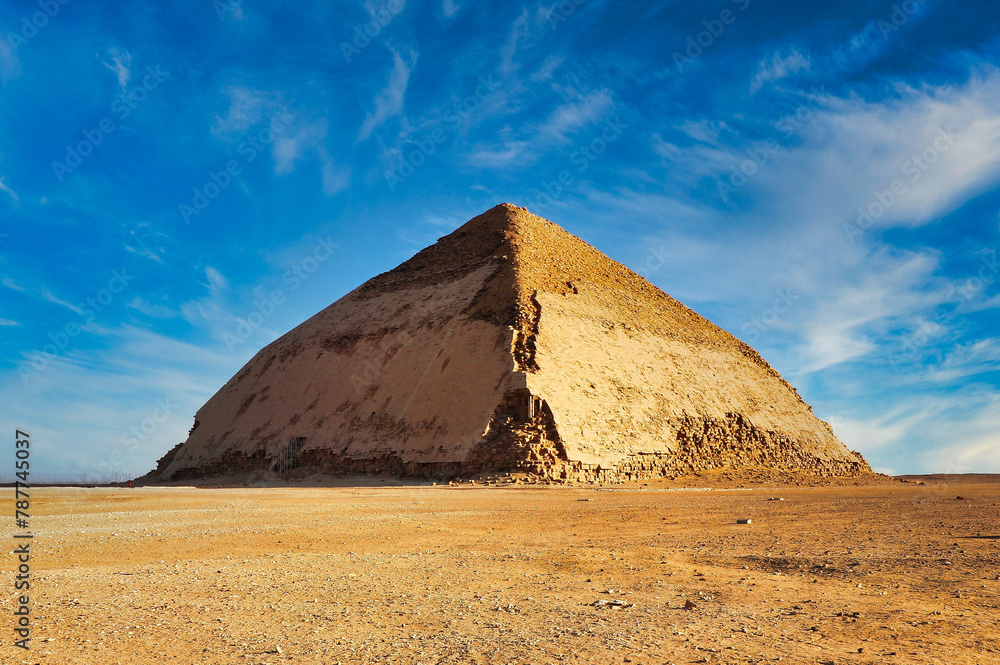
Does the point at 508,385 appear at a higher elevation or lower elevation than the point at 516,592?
higher

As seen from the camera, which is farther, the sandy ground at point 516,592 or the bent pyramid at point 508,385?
the bent pyramid at point 508,385

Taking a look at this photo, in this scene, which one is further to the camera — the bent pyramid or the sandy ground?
the bent pyramid

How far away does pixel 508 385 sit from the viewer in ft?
89.0

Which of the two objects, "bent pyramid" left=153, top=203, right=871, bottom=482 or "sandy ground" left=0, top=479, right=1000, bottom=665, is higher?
"bent pyramid" left=153, top=203, right=871, bottom=482

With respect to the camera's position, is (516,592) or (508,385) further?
(508,385)

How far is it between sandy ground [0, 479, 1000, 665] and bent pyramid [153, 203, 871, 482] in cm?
1567

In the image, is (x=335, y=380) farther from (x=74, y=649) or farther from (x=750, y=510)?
(x=74, y=649)

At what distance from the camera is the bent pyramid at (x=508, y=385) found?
89.2ft

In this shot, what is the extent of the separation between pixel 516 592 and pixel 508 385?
21388 mm

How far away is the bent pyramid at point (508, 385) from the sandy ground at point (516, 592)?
51.4 feet

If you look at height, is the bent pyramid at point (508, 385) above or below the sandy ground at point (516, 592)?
above

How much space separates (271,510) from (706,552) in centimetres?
990

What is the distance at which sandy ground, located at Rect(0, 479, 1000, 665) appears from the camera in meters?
4.12

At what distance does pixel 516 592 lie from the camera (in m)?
5.75
